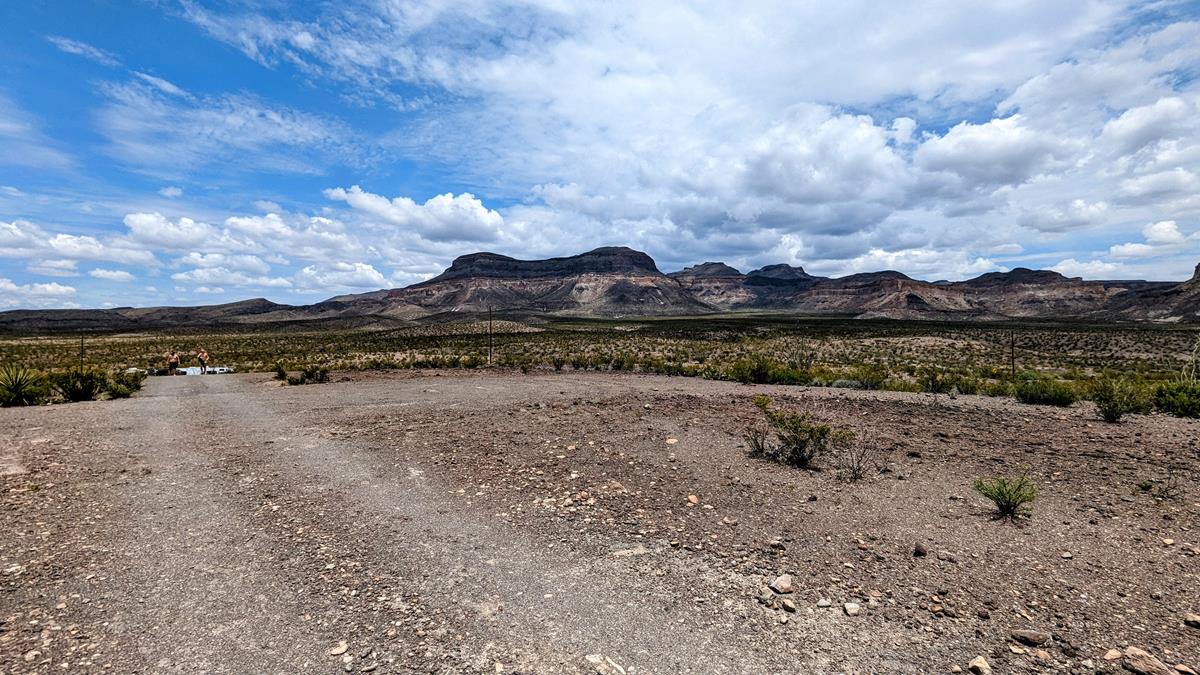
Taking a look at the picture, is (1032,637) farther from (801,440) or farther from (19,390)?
(19,390)

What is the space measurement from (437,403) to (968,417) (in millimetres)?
12751

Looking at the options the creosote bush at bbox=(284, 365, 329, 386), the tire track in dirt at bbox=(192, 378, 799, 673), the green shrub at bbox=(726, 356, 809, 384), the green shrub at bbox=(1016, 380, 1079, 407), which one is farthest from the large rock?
the creosote bush at bbox=(284, 365, 329, 386)

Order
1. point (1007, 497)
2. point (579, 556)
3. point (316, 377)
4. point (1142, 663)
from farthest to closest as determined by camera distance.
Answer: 1. point (316, 377)
2. point (1007, 497)
3. point (579, 556)
4. point (1142, 663)

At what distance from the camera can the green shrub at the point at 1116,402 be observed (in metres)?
11.8

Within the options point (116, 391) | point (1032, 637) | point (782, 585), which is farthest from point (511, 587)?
point (116, 391)

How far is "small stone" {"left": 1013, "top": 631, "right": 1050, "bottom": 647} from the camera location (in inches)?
151

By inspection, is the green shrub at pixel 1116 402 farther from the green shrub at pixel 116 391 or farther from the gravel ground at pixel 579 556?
the green shrub at pixel 116 391

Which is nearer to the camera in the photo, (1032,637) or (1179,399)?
(1032,637)

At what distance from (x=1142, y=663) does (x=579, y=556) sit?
4005 millimetres

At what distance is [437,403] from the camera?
15.0 metres

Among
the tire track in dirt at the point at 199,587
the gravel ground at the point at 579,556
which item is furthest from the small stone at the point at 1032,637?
the tire track in dirt at the point at 199,587

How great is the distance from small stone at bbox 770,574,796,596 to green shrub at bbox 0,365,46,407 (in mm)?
20117

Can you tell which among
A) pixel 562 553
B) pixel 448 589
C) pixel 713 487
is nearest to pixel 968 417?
pixel 713 487

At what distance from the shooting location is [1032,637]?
12.7 feet
